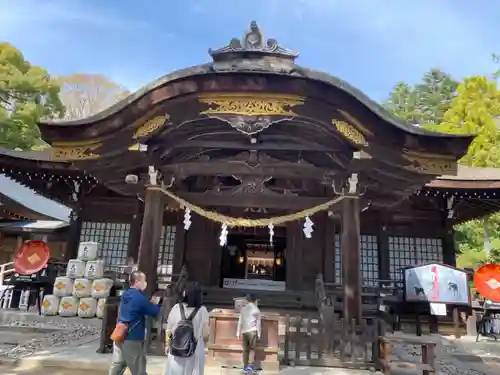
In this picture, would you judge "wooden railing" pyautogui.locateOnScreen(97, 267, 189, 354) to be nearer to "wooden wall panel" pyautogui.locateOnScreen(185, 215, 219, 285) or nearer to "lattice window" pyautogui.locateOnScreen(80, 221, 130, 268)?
"wooden wall panel" pyautogui.locateOnScreen(185, 215, 219, 285)

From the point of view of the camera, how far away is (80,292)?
1102 cm

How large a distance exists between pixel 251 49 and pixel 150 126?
2.27 metres

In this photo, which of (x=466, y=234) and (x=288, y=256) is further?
(x=466, y=234)

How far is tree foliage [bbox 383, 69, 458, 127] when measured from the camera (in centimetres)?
4234

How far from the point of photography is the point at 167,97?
677 centimetres

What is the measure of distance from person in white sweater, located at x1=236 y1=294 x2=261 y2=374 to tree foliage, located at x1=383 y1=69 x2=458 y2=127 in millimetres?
40546

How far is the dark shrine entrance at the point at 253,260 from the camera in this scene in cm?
1269

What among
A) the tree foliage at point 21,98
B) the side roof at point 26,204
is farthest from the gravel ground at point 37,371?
the tree foliage at point 21,98

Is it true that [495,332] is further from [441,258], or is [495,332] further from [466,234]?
[466,234]

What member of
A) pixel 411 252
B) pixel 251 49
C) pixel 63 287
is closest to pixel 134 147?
pixel 251 49

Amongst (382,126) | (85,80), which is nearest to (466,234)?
(382,126)

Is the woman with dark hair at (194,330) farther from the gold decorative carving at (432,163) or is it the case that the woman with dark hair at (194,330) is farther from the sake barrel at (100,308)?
the sake barrel at (100,308)

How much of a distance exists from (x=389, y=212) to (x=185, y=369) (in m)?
10.3

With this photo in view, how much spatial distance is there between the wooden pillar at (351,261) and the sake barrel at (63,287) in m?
7.82
